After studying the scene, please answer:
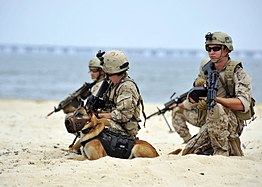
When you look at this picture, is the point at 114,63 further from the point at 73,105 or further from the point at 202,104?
the point at 73,105

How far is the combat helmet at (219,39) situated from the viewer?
721 centimetres

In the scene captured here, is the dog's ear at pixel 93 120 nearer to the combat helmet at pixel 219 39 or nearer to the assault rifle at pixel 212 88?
the assault rifle at pixel 212 88

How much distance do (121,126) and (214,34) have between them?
5.41 feet

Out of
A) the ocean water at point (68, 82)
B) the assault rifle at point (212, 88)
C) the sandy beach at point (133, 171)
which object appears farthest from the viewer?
the ocean water at point (68, 82)

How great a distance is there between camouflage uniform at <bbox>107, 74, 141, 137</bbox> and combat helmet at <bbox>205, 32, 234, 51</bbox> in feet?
3.59

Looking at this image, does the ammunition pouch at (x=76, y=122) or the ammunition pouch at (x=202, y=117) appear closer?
the ammunition pouch at (x=76, y=122)

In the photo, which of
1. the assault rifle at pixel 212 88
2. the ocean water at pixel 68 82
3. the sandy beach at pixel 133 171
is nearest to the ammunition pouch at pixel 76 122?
the sandy beach at pixel 133 171

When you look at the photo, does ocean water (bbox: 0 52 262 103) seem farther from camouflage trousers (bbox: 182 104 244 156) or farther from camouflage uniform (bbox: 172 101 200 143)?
camouflage trousers (bbox: 182 104 244 156)

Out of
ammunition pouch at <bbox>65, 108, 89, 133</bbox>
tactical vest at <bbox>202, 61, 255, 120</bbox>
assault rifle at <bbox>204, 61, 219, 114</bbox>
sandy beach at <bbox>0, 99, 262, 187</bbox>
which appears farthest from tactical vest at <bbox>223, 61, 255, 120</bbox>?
ammunition pouch at <bbox>65, 108, 89, 133</bbox>

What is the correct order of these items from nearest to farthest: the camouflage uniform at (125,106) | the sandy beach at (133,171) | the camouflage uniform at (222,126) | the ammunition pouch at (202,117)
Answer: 1. the sandy beach at (133,171)
2. the camouflage uniform at (222,126)
3. the camouflage uniform at (125,106)
4. the ammunition pouch at (202,117)

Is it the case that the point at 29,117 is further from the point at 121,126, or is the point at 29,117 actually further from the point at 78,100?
the point at 121,126

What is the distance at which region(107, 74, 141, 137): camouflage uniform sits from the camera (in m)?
7.29

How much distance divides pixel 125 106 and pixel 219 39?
1414 mm

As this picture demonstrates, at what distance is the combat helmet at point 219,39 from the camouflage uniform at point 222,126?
22 centimetres
